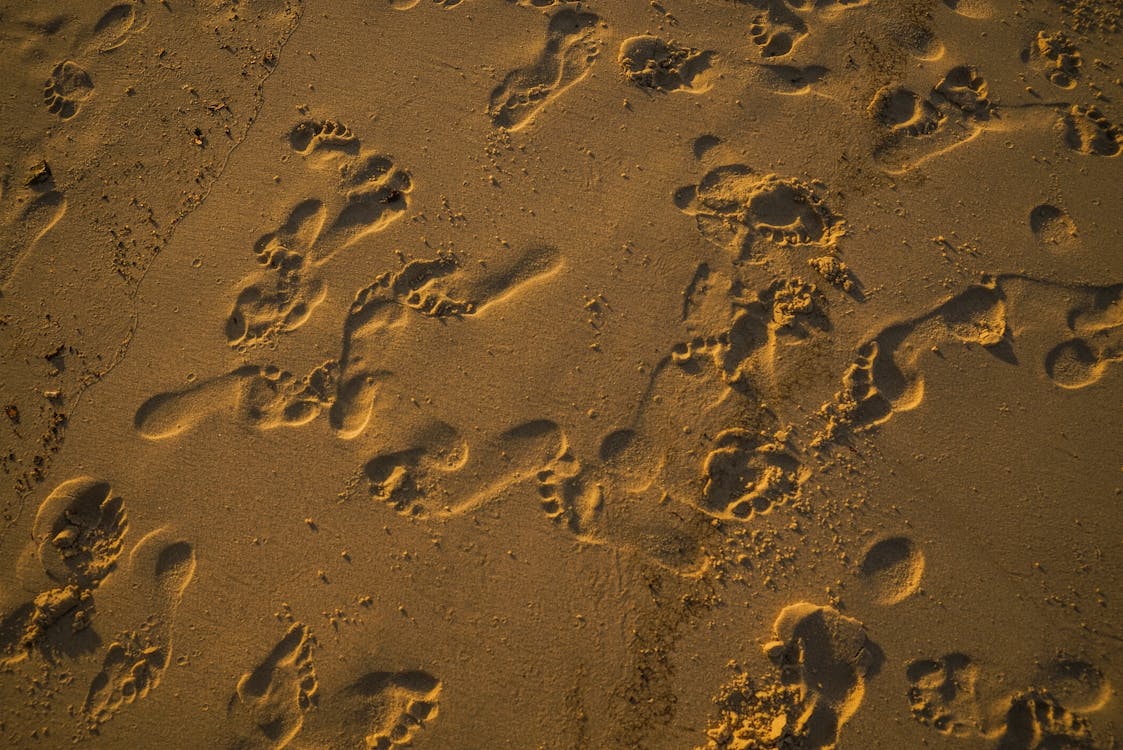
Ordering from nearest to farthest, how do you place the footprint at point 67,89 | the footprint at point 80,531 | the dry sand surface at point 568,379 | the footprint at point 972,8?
the dry sand surface at point 568,379, the footprint at point 80,531, the footprint at point 972,8, the footprint at point 67,89

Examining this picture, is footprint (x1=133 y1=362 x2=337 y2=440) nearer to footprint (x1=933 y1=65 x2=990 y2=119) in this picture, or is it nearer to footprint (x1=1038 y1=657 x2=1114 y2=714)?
footprint (x1=933 y1=65 x2=990 y2=119)

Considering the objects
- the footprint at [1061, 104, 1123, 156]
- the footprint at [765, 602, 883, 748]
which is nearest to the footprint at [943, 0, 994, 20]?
the footprint at [1061, 104, 1123, 156]

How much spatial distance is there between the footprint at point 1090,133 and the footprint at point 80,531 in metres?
6.88

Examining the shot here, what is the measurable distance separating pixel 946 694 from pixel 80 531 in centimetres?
558

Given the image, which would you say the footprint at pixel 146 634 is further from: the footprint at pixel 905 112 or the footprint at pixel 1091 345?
the footprint at pixel 1091 345

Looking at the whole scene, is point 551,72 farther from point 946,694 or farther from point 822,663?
point 946,694

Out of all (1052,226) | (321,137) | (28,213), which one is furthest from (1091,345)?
(28,213)

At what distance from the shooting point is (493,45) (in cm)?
412

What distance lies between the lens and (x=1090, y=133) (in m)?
3.86

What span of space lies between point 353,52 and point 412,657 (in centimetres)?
421

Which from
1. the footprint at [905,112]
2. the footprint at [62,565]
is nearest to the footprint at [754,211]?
the footprint at [905,112]

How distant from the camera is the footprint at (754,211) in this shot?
12.5ft

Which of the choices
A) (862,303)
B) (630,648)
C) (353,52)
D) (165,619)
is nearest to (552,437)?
(630,648)

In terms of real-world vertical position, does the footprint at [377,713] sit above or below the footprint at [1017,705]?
above
